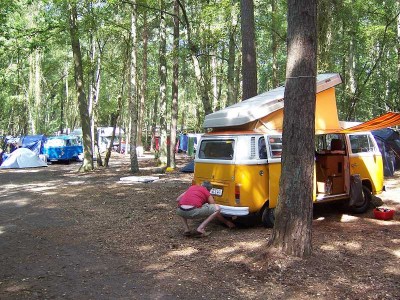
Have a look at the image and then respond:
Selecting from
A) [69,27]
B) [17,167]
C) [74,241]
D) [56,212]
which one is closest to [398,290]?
[74,241]

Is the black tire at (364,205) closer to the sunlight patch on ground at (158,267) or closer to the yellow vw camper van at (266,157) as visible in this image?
the yellow vw camper van at (266,157)

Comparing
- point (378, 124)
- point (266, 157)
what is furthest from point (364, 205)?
point (266, 157)

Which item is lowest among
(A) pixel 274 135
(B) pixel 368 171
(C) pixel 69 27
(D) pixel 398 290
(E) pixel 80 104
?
(D) pixel 398 290

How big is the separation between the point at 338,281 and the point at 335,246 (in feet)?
4.56

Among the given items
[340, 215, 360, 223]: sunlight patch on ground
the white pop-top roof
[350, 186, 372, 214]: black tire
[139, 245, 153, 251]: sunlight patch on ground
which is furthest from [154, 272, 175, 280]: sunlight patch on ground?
[350, 186, 372, 214]: black tire

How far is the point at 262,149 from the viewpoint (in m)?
7.46

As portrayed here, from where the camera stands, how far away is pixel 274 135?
765 centimetres

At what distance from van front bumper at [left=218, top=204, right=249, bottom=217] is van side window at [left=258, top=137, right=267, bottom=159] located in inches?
40.4

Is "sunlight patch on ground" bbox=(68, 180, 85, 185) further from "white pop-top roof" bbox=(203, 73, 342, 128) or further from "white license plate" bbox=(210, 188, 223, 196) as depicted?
"white license plate" bbox=(210, 188, 223, 196)

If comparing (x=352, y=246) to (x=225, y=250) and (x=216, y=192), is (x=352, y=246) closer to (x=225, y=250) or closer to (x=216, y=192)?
(x=225, y=250)

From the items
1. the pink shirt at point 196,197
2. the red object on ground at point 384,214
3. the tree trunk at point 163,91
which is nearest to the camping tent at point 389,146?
the red object on ground at point 384,214

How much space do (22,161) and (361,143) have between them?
20.0m

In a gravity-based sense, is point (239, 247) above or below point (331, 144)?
below

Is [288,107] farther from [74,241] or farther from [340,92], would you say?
[340,92]
